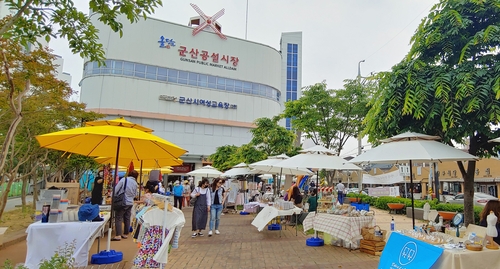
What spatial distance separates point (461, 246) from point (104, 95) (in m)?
33.5

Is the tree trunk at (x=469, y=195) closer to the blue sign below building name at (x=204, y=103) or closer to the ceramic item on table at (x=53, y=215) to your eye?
the ceramic item on table at (x=53, y=215)

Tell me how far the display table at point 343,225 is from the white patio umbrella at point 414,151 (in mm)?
1789

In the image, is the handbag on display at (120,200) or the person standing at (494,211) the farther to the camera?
the handbag on display at (120,200)

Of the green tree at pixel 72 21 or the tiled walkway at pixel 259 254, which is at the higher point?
the green tree at pixel 72 21

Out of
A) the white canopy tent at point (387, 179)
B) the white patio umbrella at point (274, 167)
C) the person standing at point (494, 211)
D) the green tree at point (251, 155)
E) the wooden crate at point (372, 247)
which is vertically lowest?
the wooden crate at point (372, 247)

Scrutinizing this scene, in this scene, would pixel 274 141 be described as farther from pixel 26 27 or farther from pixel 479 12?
pixel 26 27

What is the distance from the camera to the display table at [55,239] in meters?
4.71

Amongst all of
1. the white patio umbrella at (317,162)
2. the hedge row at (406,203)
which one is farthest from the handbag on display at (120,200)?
the hedge row at (406,203)

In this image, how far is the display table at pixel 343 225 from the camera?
6953 mm

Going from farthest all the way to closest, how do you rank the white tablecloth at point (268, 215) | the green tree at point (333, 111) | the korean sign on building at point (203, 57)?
the korean sign on building at point (203, 57), the green tree at point (333, 111), the white tablecloth at point (268, 215)

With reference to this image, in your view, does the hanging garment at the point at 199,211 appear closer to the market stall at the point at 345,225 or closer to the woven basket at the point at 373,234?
the market stall at the point at 345,225

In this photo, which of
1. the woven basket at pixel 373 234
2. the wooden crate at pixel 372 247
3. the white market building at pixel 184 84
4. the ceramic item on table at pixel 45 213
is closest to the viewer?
the ceramic item on table at pixel 45 213

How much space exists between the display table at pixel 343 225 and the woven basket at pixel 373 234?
13 cm

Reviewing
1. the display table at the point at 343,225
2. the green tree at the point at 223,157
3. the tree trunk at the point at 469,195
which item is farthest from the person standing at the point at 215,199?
the green tree at the point at 223,157
